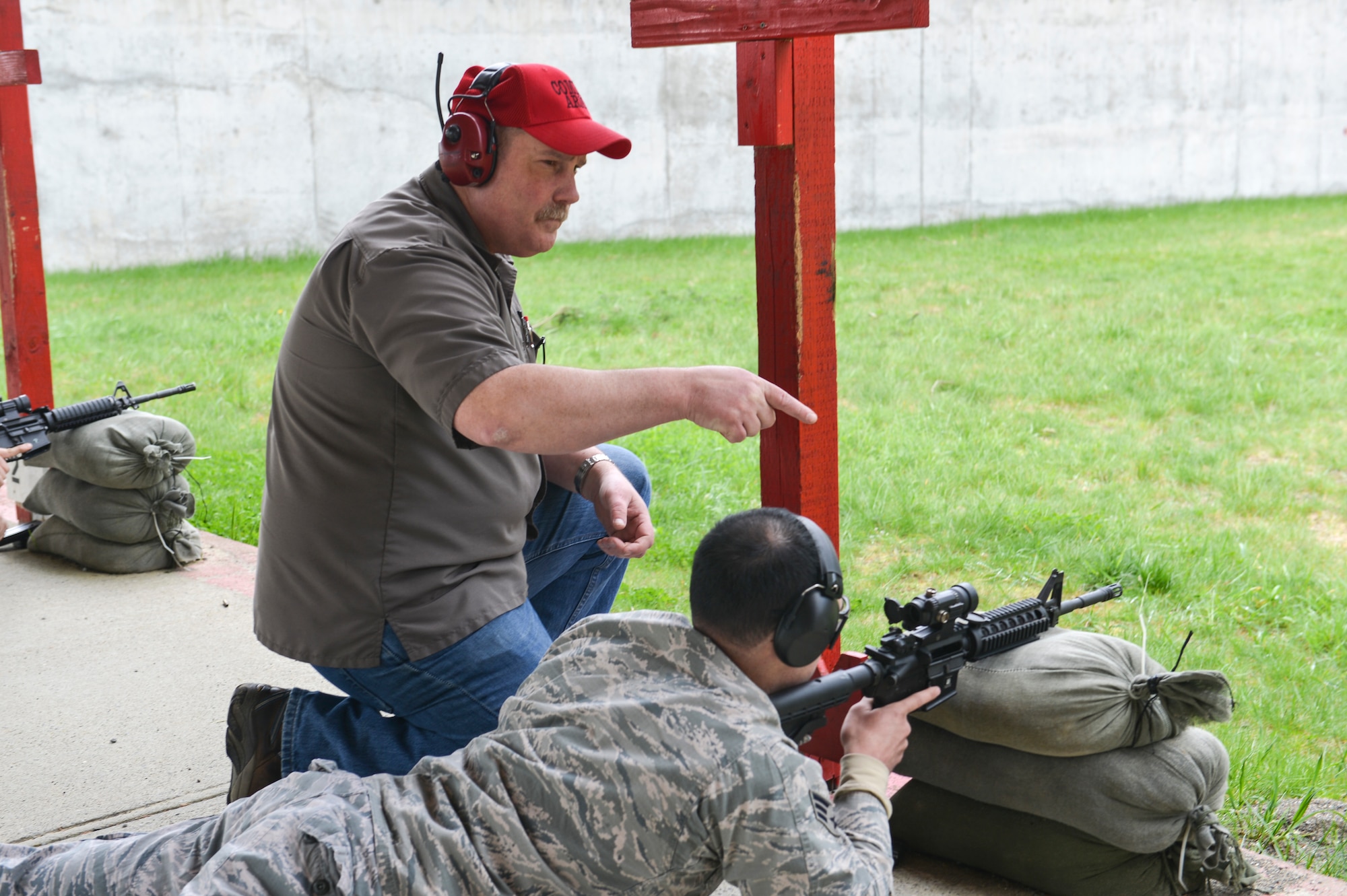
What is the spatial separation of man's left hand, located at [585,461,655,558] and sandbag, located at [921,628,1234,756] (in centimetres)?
79

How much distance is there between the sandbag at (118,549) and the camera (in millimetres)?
4766

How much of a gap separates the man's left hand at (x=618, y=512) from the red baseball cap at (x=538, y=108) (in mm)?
790

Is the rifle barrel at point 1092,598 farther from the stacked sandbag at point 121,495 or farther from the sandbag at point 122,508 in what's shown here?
the sandbag at point 122,508

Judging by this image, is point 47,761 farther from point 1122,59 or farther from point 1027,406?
point 1122,59

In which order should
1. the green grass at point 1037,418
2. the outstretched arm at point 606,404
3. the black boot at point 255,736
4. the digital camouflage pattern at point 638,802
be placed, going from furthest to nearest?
the green grass at point 1037,418
the black boot at point 255,736
the outstretched arm at point 606,404
the digital camouflage pattern at point 638,802

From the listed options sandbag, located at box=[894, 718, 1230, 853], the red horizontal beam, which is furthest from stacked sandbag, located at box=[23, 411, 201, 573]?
sandbag, located at box=[894, 718, 1230, 853]

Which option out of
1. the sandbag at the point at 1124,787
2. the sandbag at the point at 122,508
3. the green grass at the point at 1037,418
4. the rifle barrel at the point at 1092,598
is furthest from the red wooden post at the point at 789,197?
the sandbag at the point at 122,508

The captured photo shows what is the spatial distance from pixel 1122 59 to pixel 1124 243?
5.88 m

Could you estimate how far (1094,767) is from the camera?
246 cm

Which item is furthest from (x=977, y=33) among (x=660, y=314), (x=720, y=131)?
(x=660, y=314)

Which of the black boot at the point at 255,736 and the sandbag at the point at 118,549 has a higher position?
the black boot at the point at 255,736

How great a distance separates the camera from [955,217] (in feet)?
58.6

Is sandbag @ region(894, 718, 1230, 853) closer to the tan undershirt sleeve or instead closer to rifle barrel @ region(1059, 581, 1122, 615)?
rifle barrel @ region(1059, 581, 1122, 615)

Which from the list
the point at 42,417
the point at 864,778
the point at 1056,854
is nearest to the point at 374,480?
the point at 864,778
